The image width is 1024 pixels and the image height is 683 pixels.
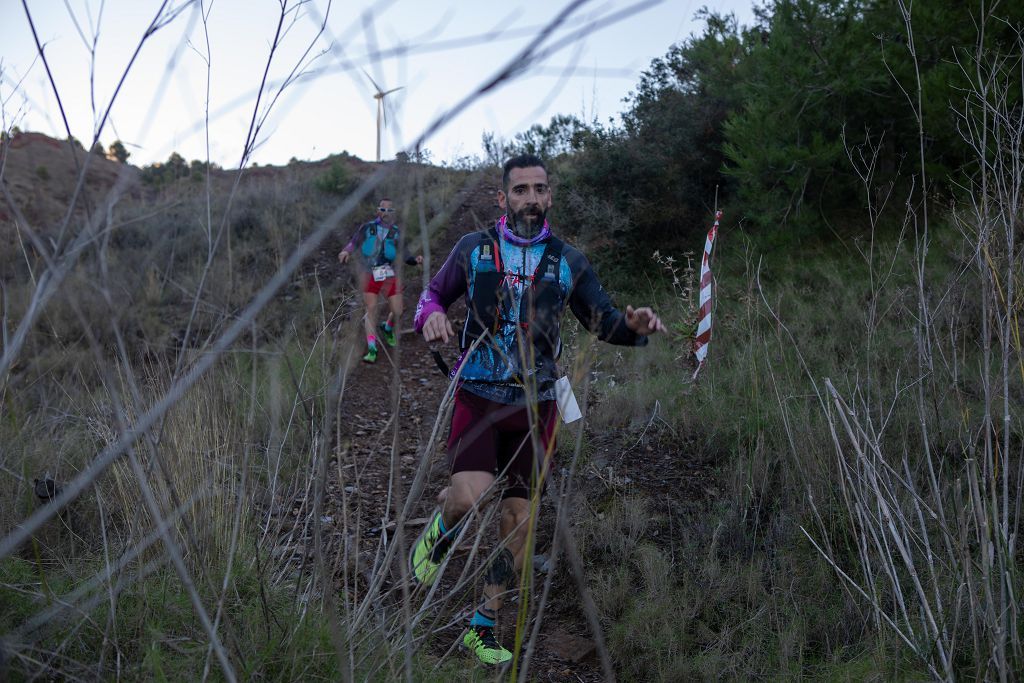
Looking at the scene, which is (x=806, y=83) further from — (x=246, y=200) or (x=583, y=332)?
(x=246, y=200)

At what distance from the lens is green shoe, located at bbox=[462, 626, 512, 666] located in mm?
3117

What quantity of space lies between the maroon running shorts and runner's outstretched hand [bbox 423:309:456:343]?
0.39 m

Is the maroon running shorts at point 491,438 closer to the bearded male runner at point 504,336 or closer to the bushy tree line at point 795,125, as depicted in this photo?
the bearded male runner at point 504,336

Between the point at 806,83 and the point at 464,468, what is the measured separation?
7151 mm

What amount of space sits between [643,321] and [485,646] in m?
1.39

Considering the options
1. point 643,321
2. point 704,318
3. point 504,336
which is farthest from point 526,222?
point 704,318

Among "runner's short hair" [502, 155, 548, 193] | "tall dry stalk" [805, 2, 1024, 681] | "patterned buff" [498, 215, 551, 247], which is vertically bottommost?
"tall dry stalk" [805, 2, 1024, 681]

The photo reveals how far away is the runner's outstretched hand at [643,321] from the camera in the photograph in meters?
3.03

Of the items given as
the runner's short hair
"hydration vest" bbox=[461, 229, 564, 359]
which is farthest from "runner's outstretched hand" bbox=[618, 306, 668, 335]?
the runner's short hair

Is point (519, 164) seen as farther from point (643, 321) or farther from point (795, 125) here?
point (795, 125)

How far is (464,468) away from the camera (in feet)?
10.8

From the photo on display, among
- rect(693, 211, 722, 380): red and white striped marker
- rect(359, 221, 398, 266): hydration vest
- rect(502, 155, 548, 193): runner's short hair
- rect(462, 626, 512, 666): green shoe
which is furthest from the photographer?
rect(359, 221, 398, 266): hydration vest

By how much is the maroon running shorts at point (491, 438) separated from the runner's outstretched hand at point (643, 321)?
1.61 ft

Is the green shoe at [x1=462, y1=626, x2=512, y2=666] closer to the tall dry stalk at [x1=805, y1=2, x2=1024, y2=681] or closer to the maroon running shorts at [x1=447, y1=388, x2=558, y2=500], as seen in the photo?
the maroon running shorts at [x1=447, y1=388, x2=558, y2=500]
